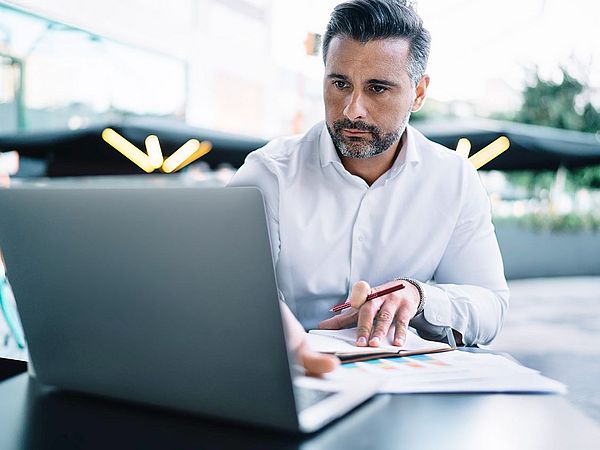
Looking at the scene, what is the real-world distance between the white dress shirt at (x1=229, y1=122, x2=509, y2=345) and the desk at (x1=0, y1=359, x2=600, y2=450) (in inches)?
30.7

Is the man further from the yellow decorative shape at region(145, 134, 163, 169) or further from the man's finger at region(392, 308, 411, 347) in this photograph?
the yellow decorative shape at region(145, 134, 163, 169)

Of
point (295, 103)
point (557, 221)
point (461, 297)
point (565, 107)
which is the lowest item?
point (557, 221)

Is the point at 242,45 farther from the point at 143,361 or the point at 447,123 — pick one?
the point at 143,361

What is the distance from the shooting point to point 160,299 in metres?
0.69

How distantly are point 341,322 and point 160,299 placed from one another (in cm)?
50

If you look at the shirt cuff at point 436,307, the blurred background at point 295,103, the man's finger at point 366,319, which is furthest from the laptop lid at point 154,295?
the blurred background at point 295,103

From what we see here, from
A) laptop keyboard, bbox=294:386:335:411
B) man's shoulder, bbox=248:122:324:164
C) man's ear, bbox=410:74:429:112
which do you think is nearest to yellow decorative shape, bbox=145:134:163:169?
man's shoulder, bbox=248:122:324:164

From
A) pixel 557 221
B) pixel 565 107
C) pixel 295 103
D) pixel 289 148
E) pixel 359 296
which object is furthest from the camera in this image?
pixel 295 103

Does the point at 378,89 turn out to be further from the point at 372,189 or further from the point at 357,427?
the point at 357,427

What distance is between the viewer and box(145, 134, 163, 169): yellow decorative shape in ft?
13.9

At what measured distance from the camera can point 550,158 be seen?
17.4 ft

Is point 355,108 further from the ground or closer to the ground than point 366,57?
closer to the ground

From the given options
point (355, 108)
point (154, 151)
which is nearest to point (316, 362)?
point (355, 108)

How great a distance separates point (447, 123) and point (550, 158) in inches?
35.1
